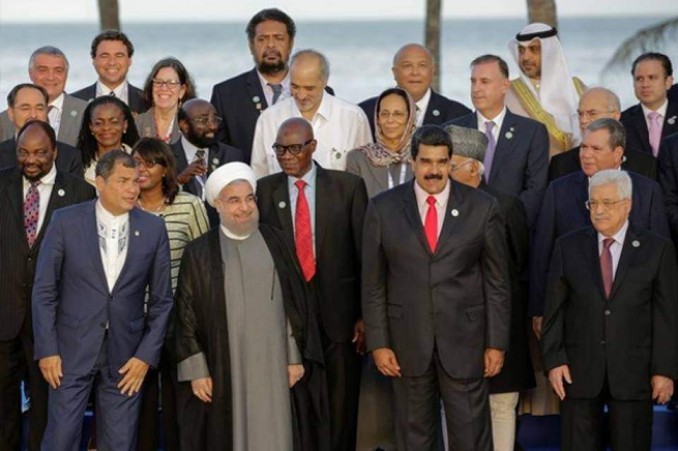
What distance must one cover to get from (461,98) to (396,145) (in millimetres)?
39535

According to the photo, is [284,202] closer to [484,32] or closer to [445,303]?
[445,303]

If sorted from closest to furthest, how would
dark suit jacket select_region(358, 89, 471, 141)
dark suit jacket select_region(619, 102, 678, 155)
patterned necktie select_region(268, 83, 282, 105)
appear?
dark suit jacket select_region(619, 102, 678, 155) → dark suit jacket select_region(358, 89, 471, 141) → patterned necktie select_region(268, 83, 282, 105)

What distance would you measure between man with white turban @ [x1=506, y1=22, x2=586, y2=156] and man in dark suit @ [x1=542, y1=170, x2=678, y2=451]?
1463mm

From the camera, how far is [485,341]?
7305 millimetres

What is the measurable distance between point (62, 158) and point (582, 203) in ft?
9.40

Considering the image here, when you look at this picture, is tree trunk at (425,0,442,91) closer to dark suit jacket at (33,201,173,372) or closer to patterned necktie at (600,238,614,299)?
patterned necktie at (600,238,614,299)

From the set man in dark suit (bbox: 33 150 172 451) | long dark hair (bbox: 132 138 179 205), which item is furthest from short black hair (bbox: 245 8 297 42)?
man in dark suit (bbox: 33 150 172 451)

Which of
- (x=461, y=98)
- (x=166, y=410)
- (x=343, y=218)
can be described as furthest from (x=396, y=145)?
(x=461, y=98)

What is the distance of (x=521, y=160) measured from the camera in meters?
8.20

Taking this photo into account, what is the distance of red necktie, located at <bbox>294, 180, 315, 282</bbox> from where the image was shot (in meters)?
7.78

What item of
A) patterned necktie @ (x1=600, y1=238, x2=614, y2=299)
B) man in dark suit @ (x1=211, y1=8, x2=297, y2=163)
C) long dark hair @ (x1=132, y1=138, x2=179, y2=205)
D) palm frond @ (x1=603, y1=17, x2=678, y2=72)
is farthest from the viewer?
palm frond @ (x1=603, y1=17, x2=678, y2=72)

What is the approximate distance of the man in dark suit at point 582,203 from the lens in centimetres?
766

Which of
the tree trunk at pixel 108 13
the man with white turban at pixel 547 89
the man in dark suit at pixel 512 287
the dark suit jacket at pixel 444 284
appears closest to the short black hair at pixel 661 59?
the man with white turban at pixel 547 89

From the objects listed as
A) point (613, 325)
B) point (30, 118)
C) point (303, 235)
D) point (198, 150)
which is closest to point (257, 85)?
point (198, 150)
